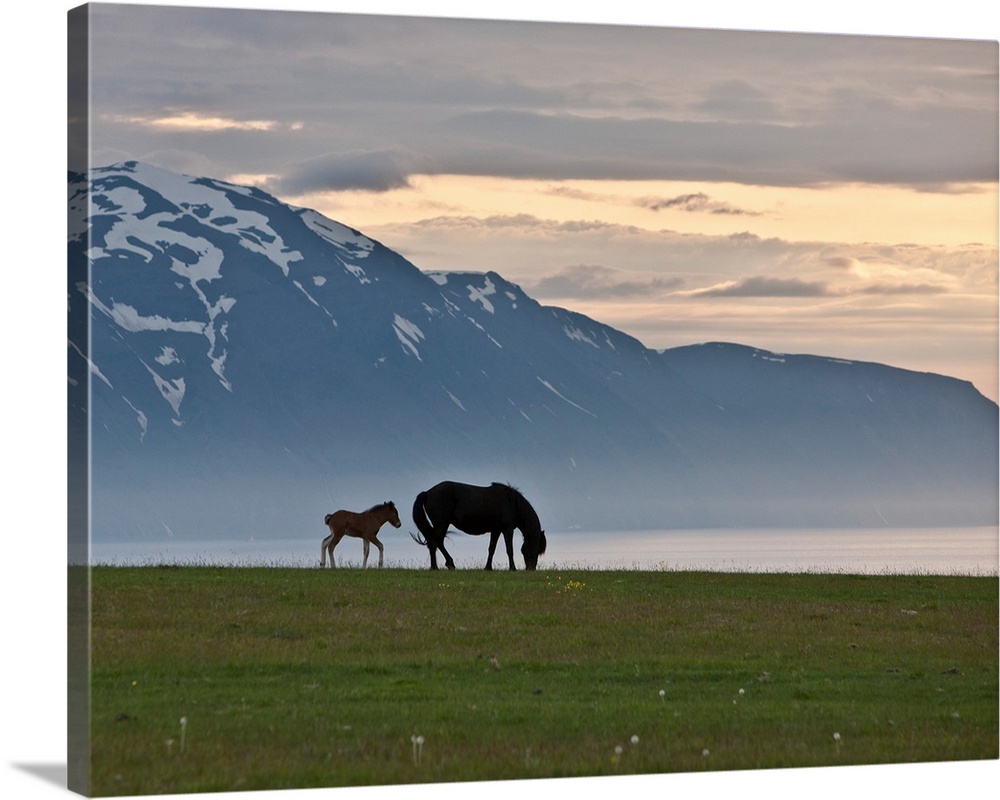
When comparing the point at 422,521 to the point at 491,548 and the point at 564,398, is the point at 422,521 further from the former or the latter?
the point at 564,398

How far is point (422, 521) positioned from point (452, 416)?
709 cm

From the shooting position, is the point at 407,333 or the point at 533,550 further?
the point at 407,333

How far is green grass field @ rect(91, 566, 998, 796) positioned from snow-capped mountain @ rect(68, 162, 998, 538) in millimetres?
1763

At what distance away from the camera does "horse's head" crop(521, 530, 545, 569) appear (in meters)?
37.2

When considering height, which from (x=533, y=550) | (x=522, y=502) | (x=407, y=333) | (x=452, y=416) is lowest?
(x=533, y=550)

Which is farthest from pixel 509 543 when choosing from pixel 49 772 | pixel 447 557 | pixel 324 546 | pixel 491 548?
pixel 49 772

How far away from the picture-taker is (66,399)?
18.5 meters

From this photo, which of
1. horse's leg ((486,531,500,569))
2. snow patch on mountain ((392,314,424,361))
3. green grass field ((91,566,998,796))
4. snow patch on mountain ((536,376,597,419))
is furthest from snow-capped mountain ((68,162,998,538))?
snow patch on mountain ((392,314,424,361))

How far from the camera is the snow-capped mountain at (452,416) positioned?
67.5 feet

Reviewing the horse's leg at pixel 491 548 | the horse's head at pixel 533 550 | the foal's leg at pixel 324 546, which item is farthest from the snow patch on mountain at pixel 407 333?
the foal's leg at pixel 324 546

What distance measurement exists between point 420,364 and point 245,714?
49.5 metres

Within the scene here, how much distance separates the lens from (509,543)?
3728 centimetres

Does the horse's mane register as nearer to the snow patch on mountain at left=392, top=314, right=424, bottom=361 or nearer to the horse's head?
the horse's head

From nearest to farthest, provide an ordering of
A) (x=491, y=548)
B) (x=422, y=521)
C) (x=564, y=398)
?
(x=491, y=548) → (x=422, y=521) → (x=564, y=398)
